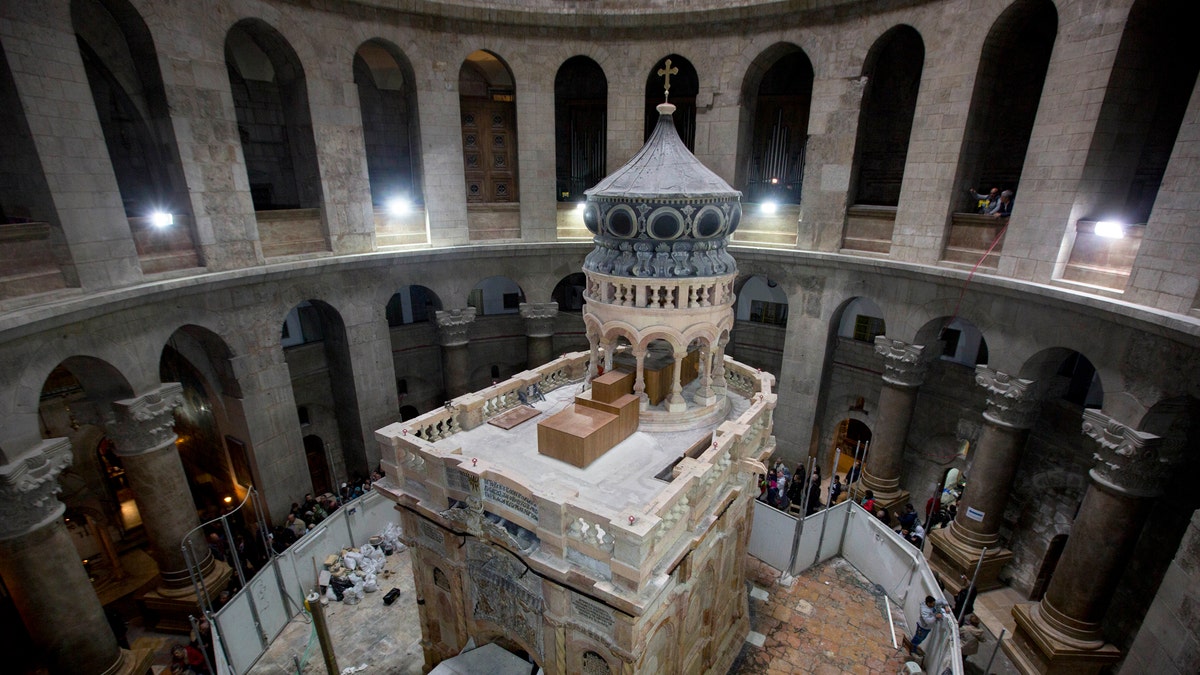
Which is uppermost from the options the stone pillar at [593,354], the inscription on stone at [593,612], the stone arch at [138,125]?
the stone arch at [138,125]

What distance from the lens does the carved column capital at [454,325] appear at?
→ 18.9 m

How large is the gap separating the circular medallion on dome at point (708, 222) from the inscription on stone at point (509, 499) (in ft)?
19.8

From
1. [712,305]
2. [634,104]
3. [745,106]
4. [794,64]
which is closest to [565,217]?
[634,104]

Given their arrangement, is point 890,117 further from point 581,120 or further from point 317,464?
point 317,464

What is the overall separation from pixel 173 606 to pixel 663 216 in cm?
1577

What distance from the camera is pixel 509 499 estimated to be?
923cm

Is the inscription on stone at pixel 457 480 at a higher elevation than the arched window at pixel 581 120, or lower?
lower

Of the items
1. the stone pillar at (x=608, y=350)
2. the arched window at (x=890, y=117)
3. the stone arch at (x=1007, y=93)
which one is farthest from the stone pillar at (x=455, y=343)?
the stone arch at (x=1007, y=93)

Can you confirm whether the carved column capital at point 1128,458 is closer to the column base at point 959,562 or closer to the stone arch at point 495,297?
the column base at point 959,562

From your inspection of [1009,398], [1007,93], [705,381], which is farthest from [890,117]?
[705,381]

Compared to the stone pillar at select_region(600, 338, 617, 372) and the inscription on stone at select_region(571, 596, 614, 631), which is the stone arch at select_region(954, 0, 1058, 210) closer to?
the stone pillar at select_region(600, 338, 617, 372)

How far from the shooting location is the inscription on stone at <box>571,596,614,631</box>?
8641mm

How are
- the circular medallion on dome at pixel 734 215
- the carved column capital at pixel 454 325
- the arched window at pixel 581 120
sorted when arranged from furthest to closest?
the arched window at pixel 581 120, the carved column capital at pixel 454 325, the circular medallion on dome at pixel 734 215

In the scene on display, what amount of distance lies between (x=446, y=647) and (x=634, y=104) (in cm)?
1654
